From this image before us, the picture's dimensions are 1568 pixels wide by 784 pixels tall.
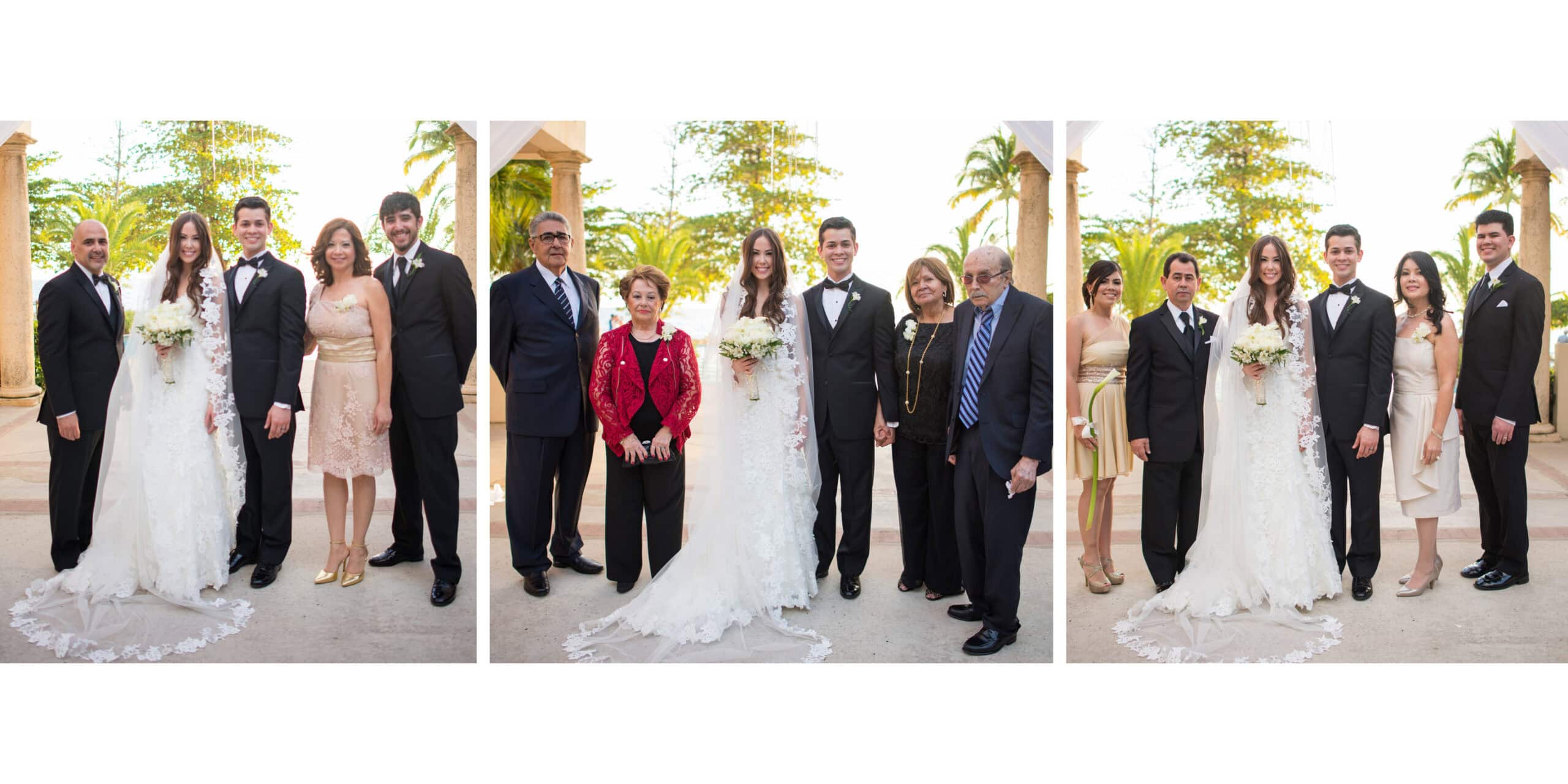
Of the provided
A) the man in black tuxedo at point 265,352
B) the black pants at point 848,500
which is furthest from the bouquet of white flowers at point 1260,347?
the man in black tuxedo at point 265,352

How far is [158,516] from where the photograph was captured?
12.8ft

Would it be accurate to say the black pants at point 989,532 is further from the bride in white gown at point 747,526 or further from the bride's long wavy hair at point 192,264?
the bride's long wavy hair at point 192,264

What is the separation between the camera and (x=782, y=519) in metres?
3.93

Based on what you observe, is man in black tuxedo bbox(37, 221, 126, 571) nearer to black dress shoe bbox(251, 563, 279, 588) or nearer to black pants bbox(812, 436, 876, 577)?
black dress shoe bbox(251, 563, 279, 588)

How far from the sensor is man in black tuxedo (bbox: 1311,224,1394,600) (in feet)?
12.5

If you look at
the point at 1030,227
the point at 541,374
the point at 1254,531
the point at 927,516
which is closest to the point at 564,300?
the point at 541,374

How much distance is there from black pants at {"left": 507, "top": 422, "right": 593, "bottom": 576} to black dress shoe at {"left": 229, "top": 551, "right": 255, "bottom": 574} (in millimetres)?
1044

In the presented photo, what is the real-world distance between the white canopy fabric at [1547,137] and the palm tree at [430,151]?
4.36 m

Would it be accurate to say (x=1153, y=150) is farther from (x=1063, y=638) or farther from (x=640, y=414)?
(x=640, y=414)

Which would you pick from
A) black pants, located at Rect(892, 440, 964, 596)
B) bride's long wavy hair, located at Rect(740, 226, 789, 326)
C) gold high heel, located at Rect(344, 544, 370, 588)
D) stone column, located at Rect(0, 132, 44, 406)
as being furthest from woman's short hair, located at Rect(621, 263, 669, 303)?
stone column, located at Rect(0, 132, 44, 406)

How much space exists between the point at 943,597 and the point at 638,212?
3954 millimetres

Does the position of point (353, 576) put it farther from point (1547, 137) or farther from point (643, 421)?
point (1547, 137)

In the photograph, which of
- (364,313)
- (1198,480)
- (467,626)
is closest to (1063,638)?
(1198,480)

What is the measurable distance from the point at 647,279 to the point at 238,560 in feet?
6.87
